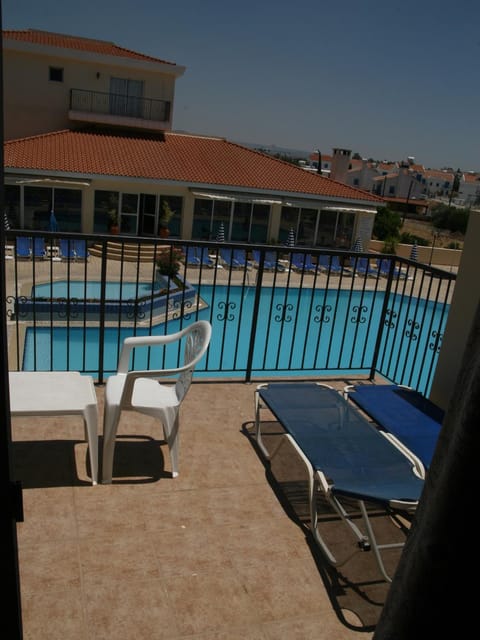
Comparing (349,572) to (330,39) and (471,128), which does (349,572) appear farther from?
(471,128)

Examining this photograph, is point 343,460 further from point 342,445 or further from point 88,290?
point 88,290

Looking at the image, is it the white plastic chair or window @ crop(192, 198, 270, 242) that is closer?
the white plastic chair

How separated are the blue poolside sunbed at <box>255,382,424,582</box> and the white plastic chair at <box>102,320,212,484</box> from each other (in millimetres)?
673

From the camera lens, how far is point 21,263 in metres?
16.6

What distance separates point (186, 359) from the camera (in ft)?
12.4

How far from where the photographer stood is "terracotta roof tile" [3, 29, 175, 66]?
82.8 feet

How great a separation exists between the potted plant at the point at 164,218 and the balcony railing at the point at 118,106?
19.0 ft

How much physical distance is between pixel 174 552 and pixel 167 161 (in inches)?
844

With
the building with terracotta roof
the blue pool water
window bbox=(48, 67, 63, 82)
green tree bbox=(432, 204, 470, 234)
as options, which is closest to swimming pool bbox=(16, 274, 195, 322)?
the blue pool water

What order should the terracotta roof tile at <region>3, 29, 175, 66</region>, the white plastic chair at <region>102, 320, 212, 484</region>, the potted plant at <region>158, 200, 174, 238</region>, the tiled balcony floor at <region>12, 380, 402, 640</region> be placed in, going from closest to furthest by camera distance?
the tiled balcony floor at <region>12, 380, 402, 640</region> < the white plastic chair at <region>102, 320, 212, 484</region> < the potted plant at <region>158, 200, 174, 238</region> < the terracotta roof tile at <region>3, 29, 175, 66</region>

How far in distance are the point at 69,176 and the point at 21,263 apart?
15.3 feet

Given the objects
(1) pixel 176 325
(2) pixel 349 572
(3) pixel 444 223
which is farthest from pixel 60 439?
(3) pixel 444 223

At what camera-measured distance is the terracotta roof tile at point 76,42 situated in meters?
25.2

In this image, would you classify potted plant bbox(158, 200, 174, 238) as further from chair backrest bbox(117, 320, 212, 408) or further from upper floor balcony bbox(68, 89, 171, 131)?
chair backrest bbox(117, 320, 212, 408)
